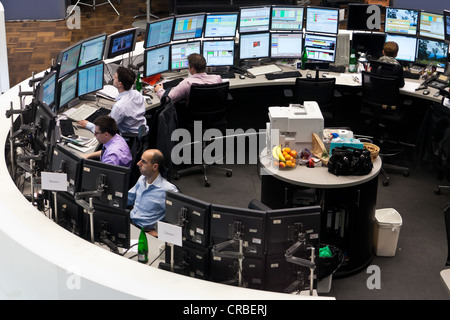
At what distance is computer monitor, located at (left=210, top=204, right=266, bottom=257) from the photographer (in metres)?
4.20

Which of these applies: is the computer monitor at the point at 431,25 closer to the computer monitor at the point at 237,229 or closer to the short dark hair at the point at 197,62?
the short dark hair at the point at 197,62

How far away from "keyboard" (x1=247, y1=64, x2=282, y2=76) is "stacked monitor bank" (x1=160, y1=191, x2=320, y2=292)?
12.5 feet

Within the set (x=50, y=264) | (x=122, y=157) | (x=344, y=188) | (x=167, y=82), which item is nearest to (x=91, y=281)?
(x=50, y=264)

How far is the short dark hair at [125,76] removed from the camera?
6.45 meters

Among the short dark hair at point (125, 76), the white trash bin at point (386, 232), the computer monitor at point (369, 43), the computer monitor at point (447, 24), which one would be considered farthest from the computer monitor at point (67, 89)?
the computer monitor at point (447, 24)

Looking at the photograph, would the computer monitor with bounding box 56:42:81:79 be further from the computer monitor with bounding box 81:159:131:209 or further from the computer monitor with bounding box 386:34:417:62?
the computer monitor with bounding box 386:34:417:62

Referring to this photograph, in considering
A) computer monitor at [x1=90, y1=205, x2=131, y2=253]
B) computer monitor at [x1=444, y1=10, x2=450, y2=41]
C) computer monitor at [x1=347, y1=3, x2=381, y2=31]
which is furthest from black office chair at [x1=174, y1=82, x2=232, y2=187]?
computer monitor at [x1=90, y1=205, x2=131, y2=253]

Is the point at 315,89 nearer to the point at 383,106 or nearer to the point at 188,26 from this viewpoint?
the point at 383,106

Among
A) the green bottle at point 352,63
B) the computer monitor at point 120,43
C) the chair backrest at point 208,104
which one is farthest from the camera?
the green bottle at point 352,63

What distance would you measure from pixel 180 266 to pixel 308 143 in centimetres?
189

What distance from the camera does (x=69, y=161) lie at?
15.7 ft

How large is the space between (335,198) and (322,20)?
3.12 meters

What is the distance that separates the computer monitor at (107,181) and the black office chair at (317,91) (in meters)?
3.27

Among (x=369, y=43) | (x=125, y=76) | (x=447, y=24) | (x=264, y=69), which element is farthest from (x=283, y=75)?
(x=125, y=76)
